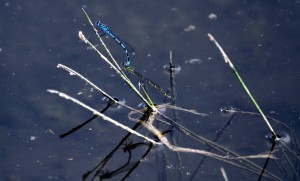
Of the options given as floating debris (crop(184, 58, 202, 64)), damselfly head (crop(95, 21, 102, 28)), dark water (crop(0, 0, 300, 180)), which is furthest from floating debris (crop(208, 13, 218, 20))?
damselfly head (crop(95, 21, 102, 28))

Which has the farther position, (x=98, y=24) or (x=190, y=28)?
(x=190, y=28)

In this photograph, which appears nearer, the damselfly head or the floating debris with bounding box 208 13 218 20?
the damselfly head

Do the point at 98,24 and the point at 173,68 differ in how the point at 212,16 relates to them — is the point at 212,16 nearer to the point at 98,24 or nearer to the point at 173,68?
the point at 173,68

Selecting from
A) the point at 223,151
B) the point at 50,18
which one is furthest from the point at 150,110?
the point at 50,18

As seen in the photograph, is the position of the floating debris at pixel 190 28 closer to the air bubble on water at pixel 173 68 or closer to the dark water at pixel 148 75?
the dark water at pixel 148 75

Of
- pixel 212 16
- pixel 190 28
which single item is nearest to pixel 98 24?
pixel 190 28

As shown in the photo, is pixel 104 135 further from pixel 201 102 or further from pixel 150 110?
pixel 201 102

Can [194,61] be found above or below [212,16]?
below

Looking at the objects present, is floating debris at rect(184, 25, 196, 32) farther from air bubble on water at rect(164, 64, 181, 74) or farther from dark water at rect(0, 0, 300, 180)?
air bubble on water at rect(164, 64, 181, 74)
